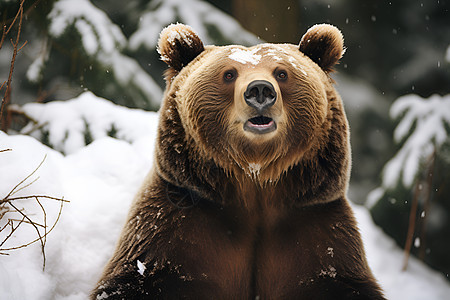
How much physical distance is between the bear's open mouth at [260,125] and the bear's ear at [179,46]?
0.64 m

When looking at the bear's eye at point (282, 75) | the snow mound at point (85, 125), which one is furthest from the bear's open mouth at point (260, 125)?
the snow mound at point (85, 125)

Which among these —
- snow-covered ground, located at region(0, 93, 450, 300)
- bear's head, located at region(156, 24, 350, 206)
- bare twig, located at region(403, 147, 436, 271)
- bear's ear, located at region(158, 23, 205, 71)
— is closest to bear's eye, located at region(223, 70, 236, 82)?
bear's head, located at region(156, 24, 350, 206)

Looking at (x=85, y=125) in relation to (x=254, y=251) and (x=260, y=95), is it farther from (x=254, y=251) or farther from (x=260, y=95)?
(x=260, y=95)

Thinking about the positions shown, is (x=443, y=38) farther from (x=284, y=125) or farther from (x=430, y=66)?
(x=284, y=125)

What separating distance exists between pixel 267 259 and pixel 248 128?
677 millimetres

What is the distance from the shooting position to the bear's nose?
1974mm

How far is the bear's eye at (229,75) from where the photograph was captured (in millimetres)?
2209

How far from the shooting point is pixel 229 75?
2217mm

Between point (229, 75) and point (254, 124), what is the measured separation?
0.98 ft

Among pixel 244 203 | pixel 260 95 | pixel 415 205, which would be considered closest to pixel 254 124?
pixel 260 95

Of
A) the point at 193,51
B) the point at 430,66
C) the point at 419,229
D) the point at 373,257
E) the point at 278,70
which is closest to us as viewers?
the point at 278,70

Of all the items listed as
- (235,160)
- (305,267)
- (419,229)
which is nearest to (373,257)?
(419,229)

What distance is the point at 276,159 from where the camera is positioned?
7.28 ft

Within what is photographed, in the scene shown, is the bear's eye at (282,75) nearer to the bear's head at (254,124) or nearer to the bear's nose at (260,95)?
the bear's head at (254,124)
